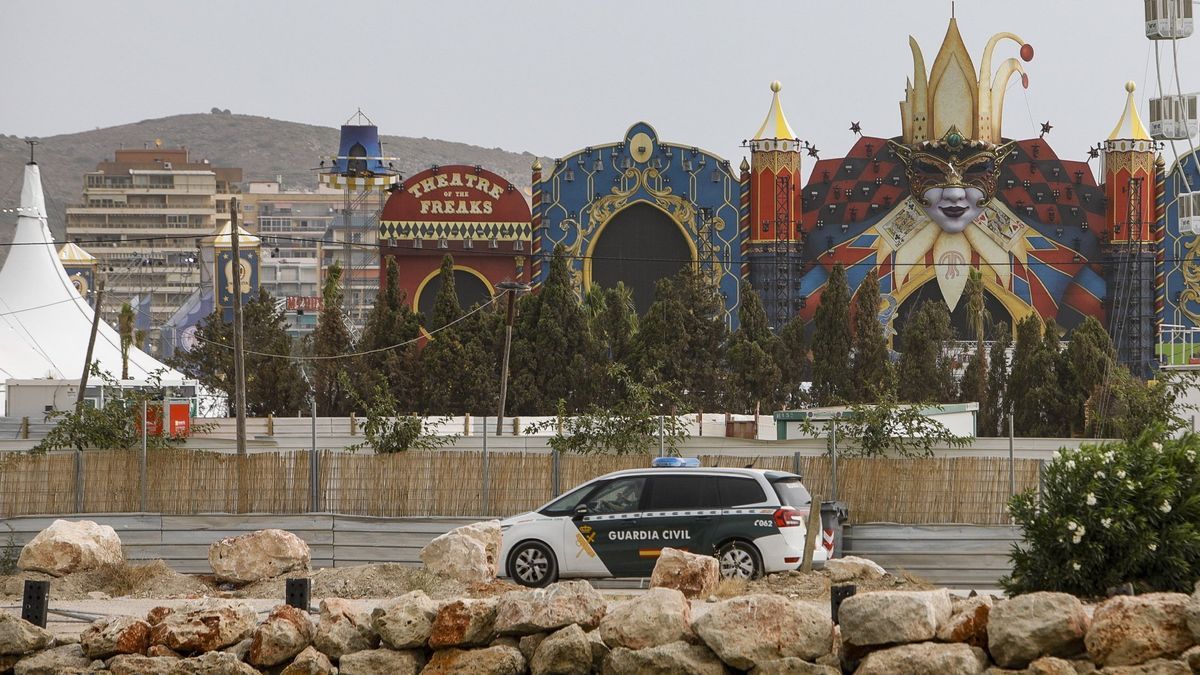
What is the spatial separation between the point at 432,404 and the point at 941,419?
23.8m

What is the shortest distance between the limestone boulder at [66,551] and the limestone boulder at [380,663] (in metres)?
7.01

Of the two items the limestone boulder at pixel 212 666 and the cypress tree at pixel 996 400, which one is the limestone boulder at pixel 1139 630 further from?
the cypress tree at pixel 996 400

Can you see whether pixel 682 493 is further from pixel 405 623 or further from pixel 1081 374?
pixel 1081 374

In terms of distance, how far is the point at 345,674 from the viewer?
60.0 feet

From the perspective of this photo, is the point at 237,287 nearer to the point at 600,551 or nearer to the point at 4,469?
the point at 4,469

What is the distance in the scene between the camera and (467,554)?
21.4 metres

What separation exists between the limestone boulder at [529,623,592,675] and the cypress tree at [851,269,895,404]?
35941 millimetres

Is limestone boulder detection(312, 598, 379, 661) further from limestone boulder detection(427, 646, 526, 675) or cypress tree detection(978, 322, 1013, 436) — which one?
cypress tree detection(978, 322, 1013, 436)

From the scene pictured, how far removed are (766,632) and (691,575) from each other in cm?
291

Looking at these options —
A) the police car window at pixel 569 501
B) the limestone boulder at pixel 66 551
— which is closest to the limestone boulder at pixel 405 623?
the police car window at pixel 569 501

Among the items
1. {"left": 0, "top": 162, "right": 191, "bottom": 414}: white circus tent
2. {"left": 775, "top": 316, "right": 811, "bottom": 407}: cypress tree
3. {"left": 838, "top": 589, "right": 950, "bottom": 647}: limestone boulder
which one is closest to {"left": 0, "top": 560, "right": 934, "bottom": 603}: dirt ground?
{"left": 838, "top": 589, "right": 950, "bottom": 647}: limestone boulder

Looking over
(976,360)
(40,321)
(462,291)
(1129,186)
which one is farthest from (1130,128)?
(40,321)

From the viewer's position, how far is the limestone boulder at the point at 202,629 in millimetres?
18719

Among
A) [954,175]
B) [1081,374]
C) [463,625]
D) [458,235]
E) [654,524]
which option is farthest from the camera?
[458,235]
